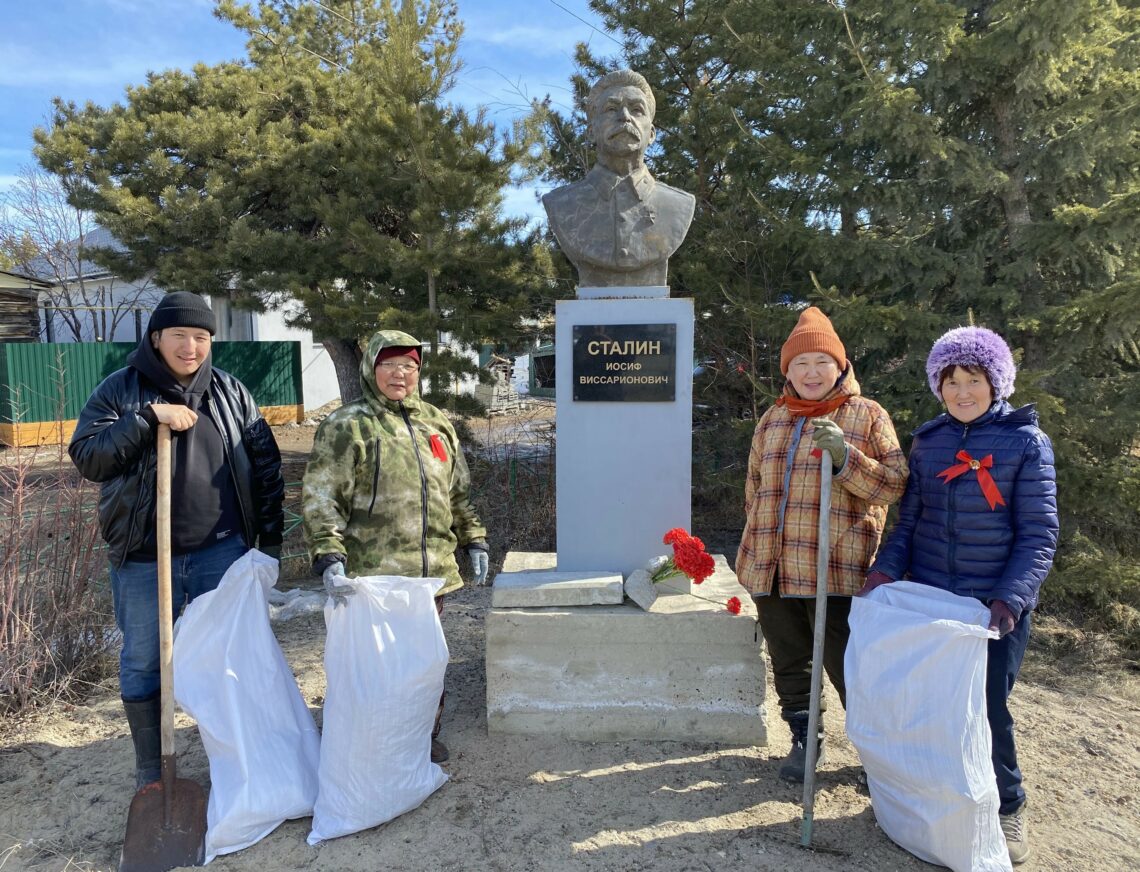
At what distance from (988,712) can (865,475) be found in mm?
826

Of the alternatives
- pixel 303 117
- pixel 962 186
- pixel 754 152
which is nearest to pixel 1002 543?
pixel 962 186

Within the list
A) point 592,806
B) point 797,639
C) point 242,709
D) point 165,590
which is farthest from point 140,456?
point 797,639

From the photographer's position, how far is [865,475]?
8.09 feet

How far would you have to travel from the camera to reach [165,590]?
2375 mm

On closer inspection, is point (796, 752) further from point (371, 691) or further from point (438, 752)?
point (371, 691)

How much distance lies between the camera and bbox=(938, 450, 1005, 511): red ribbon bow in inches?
89.0

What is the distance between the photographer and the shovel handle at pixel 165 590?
2.34 m

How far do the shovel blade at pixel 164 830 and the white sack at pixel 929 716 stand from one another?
2.10 meters

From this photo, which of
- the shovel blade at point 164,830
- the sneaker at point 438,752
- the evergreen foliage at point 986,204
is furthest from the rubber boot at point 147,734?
the evergreen foliage at point 986,204

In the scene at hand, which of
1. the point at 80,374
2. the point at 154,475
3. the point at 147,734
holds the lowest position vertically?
the point at 147,734

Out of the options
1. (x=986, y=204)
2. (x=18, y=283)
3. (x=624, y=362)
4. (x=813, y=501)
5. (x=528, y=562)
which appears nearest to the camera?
(x=813, y=501)

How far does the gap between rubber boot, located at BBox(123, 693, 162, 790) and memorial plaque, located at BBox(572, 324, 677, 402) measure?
2005 mm

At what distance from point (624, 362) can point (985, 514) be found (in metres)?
1.58

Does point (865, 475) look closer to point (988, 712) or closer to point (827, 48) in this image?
point (988, 712)
